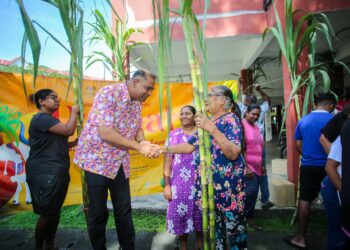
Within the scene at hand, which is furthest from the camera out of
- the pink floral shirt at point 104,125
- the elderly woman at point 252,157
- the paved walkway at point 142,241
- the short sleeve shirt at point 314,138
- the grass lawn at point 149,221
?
the grass lawn at point 149,221

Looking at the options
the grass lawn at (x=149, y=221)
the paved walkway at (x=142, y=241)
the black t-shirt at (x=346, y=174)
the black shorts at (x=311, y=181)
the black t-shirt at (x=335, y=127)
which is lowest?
the paved walkway at (x=142, y=241)

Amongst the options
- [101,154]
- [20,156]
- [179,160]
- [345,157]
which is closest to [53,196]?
[101,154]

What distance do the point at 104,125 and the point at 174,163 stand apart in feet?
2.76

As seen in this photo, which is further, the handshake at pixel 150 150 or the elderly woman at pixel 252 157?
the elderly woman at pixel 252 157

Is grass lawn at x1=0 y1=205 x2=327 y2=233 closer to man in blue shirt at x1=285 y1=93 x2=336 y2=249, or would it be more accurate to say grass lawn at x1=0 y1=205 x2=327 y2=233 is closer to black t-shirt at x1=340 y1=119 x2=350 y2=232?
man in blue shirt at x1=285 y1=93 x2=336 y2=249

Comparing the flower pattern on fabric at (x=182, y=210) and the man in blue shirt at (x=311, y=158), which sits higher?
the man in blue shirt at (x=311, y=158)

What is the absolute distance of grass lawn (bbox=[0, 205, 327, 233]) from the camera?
3162 millimetres

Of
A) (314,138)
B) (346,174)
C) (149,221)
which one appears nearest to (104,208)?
(149,221)

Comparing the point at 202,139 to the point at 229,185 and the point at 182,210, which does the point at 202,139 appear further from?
the point at 182,210

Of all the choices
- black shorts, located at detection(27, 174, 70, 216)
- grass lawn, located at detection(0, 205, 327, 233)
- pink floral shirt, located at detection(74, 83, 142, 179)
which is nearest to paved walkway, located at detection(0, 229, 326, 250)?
grass lawn, located at detection(0, 205, 327, 233)

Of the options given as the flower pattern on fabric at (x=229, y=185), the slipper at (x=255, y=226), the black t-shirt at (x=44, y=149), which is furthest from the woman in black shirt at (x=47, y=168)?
the slipper at (x=255, y=226)

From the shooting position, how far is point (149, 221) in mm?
3447

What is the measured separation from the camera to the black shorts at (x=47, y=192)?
2.32 m

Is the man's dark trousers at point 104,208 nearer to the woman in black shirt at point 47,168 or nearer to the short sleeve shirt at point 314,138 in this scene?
the woman in black shirt at point 47,168
